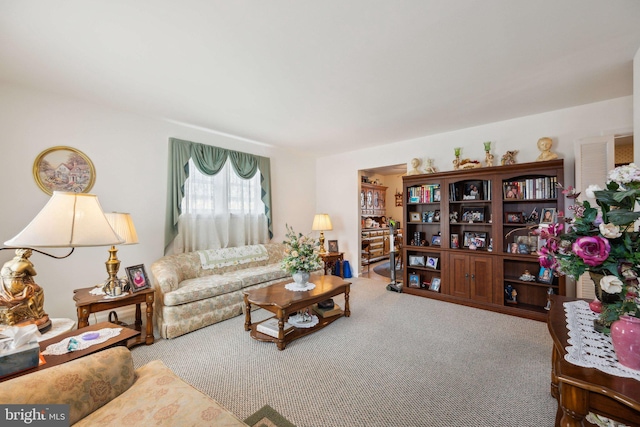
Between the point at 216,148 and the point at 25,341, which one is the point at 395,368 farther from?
the point at 216,148

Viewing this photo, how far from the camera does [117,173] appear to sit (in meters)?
3.23

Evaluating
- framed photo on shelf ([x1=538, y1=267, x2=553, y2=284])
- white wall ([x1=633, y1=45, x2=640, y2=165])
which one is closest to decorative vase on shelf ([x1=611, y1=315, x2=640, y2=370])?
white wall ([x1=633, y1=45, x2=640, y2=165])

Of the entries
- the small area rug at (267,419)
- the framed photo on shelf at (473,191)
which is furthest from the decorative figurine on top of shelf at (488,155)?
the small area rug at (267,419)

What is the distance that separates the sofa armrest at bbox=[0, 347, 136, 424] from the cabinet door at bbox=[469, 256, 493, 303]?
12.8 ft

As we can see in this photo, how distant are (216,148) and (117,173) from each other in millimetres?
1350

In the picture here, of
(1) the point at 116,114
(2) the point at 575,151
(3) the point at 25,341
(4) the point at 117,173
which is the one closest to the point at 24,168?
(4) the point at 117,173

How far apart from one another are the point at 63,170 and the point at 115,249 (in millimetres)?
1316

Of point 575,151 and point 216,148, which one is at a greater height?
point 216,148

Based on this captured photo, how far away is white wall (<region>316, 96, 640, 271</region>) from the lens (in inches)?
122

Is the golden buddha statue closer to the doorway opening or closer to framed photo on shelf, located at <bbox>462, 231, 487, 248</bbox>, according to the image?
framed photo on shelf, located at <bbox>462, 231, 487, 248</bbox>

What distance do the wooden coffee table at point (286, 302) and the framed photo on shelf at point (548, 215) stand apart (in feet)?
8.75

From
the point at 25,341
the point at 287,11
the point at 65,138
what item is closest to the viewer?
the point at 25,341

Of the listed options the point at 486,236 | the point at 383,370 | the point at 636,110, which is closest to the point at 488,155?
the point at 486,236

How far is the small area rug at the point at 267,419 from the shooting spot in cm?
159
